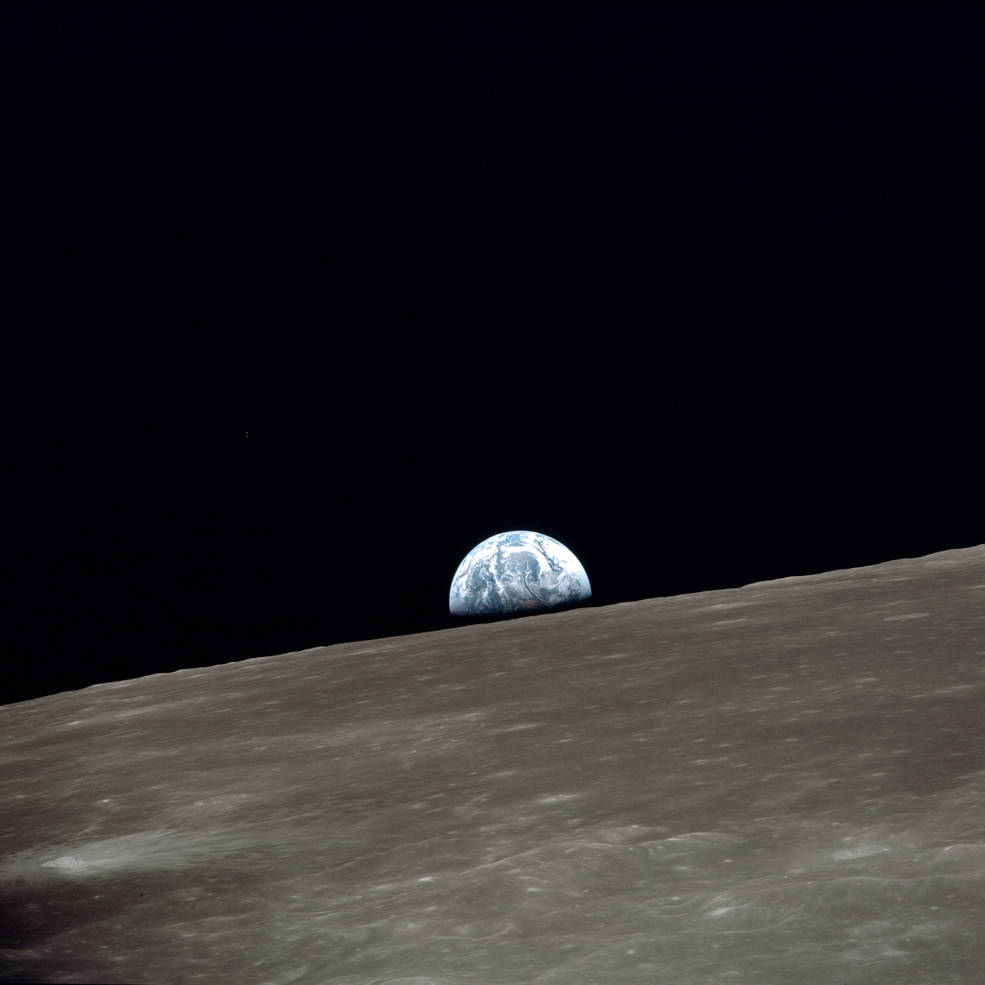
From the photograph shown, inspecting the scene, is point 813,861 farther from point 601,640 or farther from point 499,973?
point 601,640

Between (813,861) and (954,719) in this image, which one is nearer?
(813,861)

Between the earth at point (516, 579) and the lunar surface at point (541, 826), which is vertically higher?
the earth at point (516, 579)

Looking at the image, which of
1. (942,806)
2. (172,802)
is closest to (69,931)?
(172,802)

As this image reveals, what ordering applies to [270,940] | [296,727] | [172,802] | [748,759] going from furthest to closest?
[296,727] → [172,802] → [748,759] → [270,940]

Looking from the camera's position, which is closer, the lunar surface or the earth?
A: the lunar surface

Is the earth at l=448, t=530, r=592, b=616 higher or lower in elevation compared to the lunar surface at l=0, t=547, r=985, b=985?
higher
